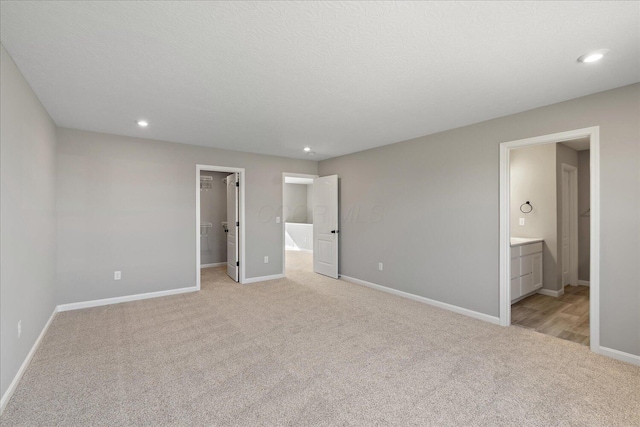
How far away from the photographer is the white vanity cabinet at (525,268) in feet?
13.3

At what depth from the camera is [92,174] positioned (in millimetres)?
4039

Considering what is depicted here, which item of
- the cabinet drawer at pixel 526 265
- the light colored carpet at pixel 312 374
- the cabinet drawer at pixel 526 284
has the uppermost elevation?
the cabinet drawer at pixel 526 265

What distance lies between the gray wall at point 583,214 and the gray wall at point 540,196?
1.12 metres

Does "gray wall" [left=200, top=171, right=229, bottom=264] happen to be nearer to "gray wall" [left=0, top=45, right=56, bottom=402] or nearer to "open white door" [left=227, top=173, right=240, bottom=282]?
"open white door" [left=227, top=173, right=240, bottom=282]

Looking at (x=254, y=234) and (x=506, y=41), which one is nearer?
(x=506, y=41)

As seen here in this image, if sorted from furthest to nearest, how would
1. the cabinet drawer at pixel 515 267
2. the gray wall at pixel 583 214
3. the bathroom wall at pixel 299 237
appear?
the bathroom wall at pixel 299 237
the gray wall at pixel 583 214
the cabinet drawer at pixel 515 267

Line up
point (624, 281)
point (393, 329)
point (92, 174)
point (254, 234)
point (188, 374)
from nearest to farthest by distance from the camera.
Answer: point (188, 374) < point (624, 281) < point (393, 329) < point (92, 174) < point (254, 234)

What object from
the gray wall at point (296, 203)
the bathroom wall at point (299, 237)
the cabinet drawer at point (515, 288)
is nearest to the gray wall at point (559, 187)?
the cabinet drawer at point (515, 288)

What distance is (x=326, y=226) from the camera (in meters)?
5.93

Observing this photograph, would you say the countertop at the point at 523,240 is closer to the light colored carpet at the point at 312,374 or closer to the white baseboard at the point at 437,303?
the white baseboard at the point at 437,303

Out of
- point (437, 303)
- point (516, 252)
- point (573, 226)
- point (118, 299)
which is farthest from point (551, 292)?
point (118, 299)

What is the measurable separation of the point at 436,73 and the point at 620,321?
9.04 feet

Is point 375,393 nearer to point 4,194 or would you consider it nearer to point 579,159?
point 4,194

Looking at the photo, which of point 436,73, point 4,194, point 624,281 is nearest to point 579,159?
→ point 624,281
